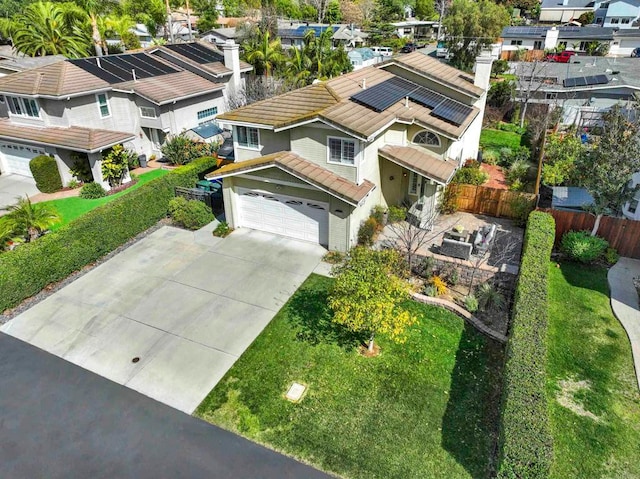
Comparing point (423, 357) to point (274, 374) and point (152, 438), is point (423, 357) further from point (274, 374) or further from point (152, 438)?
point (152, 438)

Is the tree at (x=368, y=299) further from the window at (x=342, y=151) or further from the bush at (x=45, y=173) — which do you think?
the bush at (x=45, y=173)

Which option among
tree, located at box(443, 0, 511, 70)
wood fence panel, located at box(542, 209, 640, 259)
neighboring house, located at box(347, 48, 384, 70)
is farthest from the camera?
neighboring house, located at box(347, 48, 384, 70)

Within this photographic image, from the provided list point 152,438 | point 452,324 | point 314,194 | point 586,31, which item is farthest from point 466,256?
point 586,31

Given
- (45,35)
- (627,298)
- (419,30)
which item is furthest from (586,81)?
(419,30)

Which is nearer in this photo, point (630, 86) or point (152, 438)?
point (152, 438)

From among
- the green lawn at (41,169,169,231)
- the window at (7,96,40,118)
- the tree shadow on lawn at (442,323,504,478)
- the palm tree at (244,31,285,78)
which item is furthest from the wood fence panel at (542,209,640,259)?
the window at (7,96,40,118)

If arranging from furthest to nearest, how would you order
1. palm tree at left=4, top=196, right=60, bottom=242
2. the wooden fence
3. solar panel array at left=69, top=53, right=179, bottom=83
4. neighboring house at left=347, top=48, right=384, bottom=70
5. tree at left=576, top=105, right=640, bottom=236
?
neighboring house at left=347, top=48, right=384, bottom=70 → solar panel array at left=69, top=53, right=179, bottom=83 → the wooden fence → palm tree at left=4, top=196, right=60, bottom=242 → tree at left=576, top=105, right=640, bottom=236

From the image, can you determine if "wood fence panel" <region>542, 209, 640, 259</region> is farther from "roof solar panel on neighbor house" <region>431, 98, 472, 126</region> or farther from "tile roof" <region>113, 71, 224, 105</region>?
"tile roof" <region>113, 71, 224, 105</region>

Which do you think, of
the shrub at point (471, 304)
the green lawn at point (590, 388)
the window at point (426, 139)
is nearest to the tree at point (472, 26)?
the window at point (426, 139)
